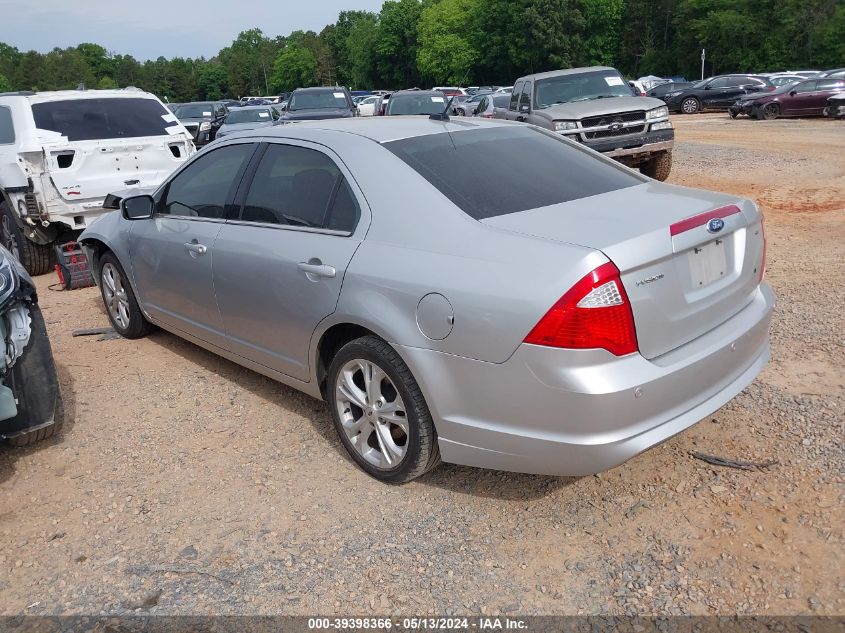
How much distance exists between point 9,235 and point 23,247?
1.31ft

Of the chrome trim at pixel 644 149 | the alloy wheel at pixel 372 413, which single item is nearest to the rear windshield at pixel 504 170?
the alloy wheel at pixel 372 413

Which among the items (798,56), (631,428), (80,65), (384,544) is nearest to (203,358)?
(384,544)

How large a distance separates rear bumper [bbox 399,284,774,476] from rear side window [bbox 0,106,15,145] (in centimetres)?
680

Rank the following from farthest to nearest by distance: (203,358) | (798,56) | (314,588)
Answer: (798,56), (203,358), (314,588)

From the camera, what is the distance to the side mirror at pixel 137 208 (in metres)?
4.79

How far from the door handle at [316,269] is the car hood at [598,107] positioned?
8345mm

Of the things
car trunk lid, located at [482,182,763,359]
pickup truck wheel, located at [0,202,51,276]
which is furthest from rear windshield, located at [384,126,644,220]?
pickup truck wheel, located at [0,202,51,276]

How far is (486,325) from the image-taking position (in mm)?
2793

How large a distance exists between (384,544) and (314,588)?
0.37 m

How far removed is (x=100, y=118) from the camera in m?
8.16

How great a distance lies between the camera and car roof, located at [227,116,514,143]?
380 cm

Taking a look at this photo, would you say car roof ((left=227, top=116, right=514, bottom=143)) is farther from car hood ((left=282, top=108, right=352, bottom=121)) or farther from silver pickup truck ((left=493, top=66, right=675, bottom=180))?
car hood ((left=282, top=108, right=352, bottom=121))

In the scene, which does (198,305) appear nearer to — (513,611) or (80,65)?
(513,611)

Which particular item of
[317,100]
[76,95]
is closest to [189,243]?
[76,95]
